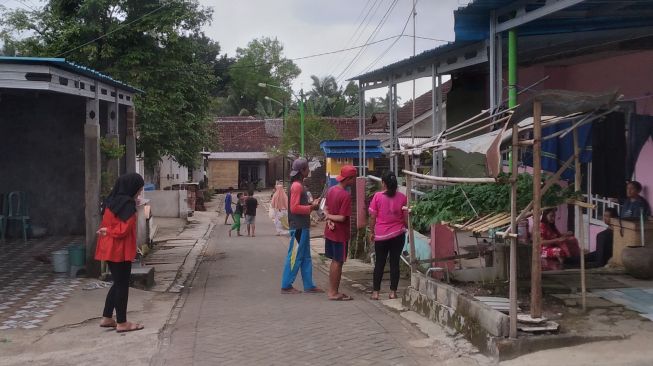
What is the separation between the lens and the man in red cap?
29.4 feet

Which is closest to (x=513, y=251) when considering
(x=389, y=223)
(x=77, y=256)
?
→ (x=389, y=223)

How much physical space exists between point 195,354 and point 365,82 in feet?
33.6

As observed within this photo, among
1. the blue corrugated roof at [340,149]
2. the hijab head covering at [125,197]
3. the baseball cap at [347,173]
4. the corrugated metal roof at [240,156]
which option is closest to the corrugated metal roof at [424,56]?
the baseball cap at [347,173]

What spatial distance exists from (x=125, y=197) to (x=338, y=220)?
2912mm

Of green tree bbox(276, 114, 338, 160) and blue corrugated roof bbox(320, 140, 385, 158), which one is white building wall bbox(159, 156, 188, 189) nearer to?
green tree bbox(276, 114, 338, 160)

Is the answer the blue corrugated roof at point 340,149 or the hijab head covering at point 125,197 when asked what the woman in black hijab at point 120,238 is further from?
the blue corrugated roof at point 340,149

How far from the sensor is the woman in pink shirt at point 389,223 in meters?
8.85

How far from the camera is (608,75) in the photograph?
11148 millimetres

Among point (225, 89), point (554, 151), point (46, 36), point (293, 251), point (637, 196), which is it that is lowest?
point (293, 251)

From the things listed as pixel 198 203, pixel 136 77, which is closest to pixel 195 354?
pixel 136 77

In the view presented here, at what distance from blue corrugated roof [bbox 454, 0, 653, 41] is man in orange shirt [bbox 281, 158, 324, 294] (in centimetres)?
284

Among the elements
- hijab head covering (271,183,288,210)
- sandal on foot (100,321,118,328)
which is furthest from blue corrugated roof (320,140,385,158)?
sandal on foot (100,321,118,328)

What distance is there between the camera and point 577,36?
389 inches

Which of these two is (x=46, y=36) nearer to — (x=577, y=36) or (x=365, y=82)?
(x=365, y=82)
